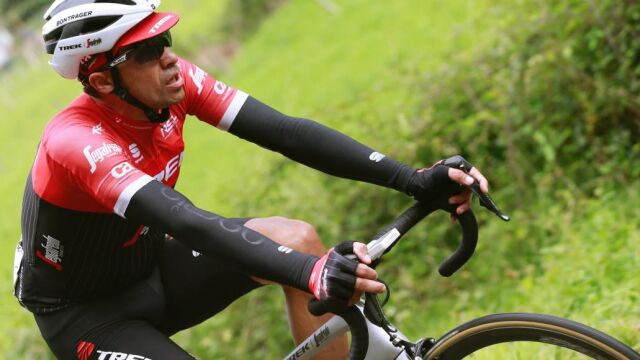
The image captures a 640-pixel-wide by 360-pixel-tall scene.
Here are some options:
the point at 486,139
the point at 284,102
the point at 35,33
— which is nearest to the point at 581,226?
the point at 486,139

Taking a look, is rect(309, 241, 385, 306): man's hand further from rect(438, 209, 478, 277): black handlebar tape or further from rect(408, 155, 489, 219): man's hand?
rect(408, 155, 489, 219): man's hand

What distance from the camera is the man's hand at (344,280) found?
2.32 m

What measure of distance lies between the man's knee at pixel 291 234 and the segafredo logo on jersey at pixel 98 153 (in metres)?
0.76

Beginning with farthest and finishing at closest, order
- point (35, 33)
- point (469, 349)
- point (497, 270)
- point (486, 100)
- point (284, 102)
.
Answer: point (35, 33)
point (284, 102)
point (486, 100)
point (497, 270)
point (469, 349)

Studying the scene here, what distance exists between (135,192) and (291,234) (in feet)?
2.66

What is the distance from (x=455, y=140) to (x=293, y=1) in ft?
49.8

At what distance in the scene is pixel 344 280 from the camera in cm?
231

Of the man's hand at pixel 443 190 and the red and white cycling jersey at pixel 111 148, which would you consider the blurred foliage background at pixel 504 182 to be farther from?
the red and white cycling jersey at pixel 111 148

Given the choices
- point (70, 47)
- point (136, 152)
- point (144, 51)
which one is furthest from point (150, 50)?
point (136, 152)

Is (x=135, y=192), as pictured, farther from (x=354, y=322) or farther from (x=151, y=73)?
(x=354, y=322)

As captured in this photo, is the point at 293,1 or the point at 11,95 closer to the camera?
the point at 293,1

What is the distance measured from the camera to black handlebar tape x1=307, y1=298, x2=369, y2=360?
7.83 ft

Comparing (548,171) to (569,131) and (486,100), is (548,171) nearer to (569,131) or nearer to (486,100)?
(569,131)

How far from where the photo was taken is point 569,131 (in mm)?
6281
